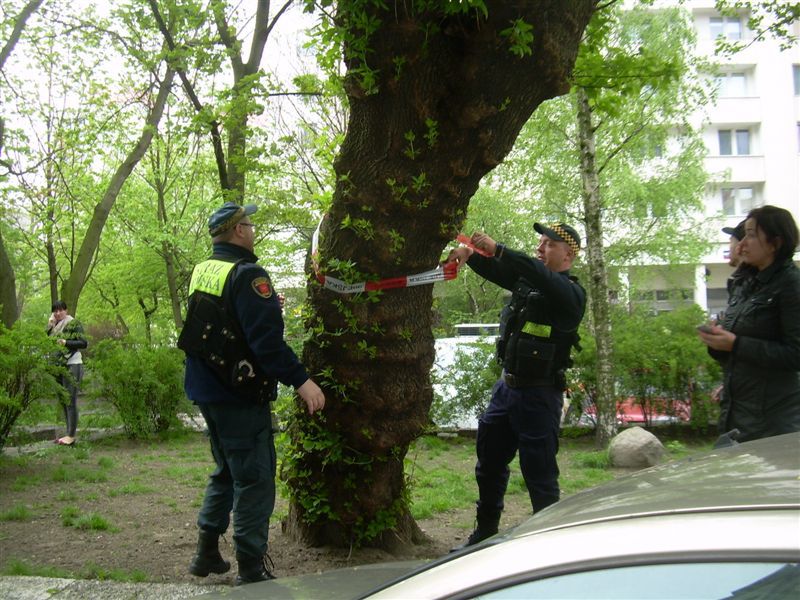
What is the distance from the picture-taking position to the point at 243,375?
12.1ft

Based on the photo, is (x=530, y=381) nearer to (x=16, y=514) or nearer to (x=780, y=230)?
(x=780, y=230)

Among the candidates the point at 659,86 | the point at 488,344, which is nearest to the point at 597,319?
the point at 488,344

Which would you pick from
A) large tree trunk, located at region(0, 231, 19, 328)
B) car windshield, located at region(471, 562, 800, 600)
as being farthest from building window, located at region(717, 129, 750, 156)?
car windshield, located at region(471, 562, 800, 600)

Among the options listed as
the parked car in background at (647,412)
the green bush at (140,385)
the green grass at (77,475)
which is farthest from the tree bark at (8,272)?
the parked car in background at (647,412)

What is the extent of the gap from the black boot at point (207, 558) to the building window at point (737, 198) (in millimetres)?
36355

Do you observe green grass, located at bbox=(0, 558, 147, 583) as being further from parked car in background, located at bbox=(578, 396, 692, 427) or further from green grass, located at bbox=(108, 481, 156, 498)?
parked car in background, located at bbox=(578, 396, 692, 427)

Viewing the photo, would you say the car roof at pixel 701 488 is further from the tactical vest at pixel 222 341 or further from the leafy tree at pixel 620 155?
the leafy tree at pixel 620 155

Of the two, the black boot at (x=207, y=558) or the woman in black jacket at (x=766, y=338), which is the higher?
the woman in black jacket at (x=766, y=338)

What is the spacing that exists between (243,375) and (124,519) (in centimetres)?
295

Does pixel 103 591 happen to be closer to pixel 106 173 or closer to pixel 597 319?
pixel 597 319

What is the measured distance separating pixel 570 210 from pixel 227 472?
18899 millimetres

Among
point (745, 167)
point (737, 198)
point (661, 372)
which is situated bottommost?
point (661, 372)

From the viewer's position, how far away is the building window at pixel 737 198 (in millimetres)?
35812

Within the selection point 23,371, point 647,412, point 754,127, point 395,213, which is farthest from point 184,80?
point 754,127
